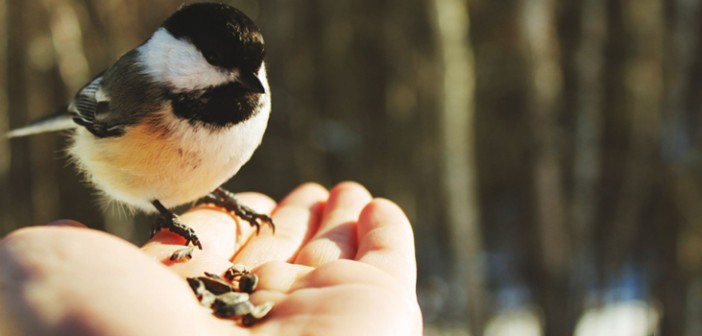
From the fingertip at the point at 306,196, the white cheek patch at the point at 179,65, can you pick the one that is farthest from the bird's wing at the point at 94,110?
the fingertip at the point at 306,196

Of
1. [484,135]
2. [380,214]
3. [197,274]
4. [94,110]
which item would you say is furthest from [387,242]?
[484,135]

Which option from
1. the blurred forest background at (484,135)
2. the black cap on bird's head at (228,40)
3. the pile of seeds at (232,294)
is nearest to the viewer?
the pile of seeds at (232,294)

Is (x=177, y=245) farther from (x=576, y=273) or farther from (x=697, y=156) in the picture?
(x=697, y=156)

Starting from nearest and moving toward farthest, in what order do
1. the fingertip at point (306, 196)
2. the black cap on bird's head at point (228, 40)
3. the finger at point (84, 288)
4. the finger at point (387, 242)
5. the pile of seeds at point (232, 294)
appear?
the finger at point (84, 288), the pile of seeds at point (232, 294), the finger at point (387, 242), the black cap on bird's head at point (228, 40), the fingertip at point (306, 196)

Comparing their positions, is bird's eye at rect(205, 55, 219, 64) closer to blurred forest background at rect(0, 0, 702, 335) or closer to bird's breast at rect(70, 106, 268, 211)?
bird's breast at rect(70, 106, 268, 211)

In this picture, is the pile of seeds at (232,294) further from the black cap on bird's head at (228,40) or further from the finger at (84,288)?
the black cap on bird's head at (228,40)

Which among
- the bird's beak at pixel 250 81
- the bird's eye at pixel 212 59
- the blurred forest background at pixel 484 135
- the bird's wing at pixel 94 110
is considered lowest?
the blurred forest background at pixel 484 135

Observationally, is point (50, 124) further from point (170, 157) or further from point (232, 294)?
point (232, 294)
